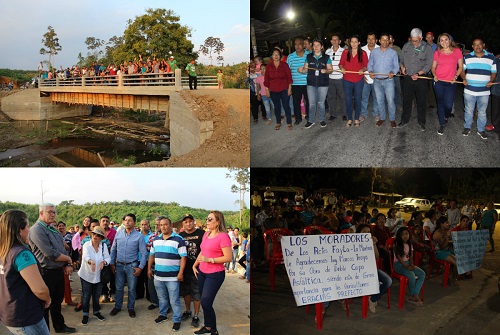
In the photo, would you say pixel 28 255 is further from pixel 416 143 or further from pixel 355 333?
pixel 416 143

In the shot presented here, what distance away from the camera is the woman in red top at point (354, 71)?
582 cm

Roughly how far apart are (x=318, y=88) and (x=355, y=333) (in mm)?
3035

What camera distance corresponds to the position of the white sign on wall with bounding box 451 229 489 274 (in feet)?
19.0

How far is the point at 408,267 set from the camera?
4742 millimetres

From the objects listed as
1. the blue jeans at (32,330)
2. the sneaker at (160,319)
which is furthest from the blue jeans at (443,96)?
the blue jeans at (32,330)

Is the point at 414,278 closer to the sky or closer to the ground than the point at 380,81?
closer to the ground

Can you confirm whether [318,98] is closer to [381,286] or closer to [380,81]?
[380,81]

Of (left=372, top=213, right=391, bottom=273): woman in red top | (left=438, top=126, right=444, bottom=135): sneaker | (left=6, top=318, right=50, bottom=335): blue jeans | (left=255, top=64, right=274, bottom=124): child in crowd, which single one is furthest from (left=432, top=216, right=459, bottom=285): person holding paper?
(left=6, top=318, right=50, bottom=335): blue jeans

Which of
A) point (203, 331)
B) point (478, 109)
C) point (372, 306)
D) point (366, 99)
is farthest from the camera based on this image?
point (366, 99)

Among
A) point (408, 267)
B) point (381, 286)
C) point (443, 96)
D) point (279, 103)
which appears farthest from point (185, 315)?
point (443, 96)

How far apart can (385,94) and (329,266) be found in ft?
8.19

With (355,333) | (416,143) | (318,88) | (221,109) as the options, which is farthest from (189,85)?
(355,333)

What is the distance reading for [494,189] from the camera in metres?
10.8

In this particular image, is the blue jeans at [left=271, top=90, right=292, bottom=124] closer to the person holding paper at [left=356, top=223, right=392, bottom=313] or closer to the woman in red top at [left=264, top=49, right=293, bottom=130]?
the woman in red top at [left=264, top=49, right=293, bottom=130]
